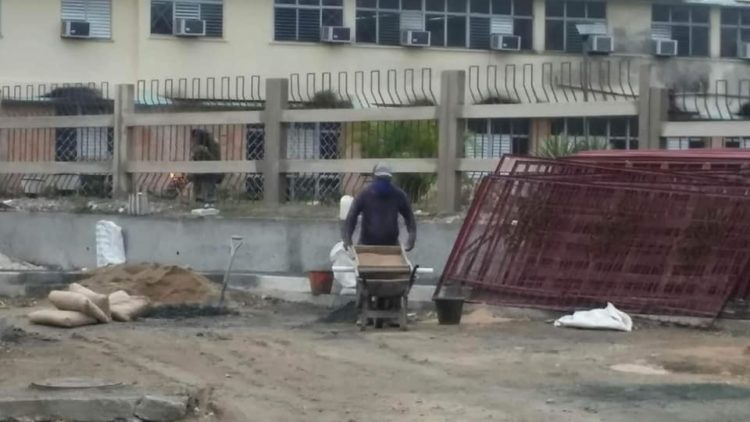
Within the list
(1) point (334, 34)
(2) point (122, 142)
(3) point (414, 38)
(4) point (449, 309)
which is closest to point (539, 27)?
(3) point (414, 38)

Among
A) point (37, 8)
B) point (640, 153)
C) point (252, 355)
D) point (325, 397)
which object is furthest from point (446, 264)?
point (37, 8)

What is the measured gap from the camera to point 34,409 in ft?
32.7

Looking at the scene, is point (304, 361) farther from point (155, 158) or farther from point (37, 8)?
point (37, 8)

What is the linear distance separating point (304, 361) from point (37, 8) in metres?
25.6

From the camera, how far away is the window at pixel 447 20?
3941 cm

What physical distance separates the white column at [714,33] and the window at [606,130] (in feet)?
74.3

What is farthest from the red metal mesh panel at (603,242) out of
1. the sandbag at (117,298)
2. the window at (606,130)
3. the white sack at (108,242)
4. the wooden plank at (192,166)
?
the white sack at (108,242)

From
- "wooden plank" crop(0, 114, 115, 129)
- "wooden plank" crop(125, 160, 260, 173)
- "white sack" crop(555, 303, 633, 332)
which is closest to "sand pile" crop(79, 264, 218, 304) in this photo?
"wooden plank" crop(125, 160, 260, 173)

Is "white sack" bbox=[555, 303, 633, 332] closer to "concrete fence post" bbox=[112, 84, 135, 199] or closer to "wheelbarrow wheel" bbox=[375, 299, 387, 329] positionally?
"wheelbarrow wheel" bbox=[375, 299, 387, 329]

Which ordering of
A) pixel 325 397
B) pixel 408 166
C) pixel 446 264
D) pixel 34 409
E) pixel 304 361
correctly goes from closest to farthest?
pixel 34 409, pixel 325 397, pixel 304 361, pixel 446 264, pixel 408 166

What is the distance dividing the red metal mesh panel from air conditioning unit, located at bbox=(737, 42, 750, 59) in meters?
25.3

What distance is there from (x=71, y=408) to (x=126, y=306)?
6.56 metres

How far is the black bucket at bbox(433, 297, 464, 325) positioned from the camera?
1582 cm

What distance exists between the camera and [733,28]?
4134 centimetres
